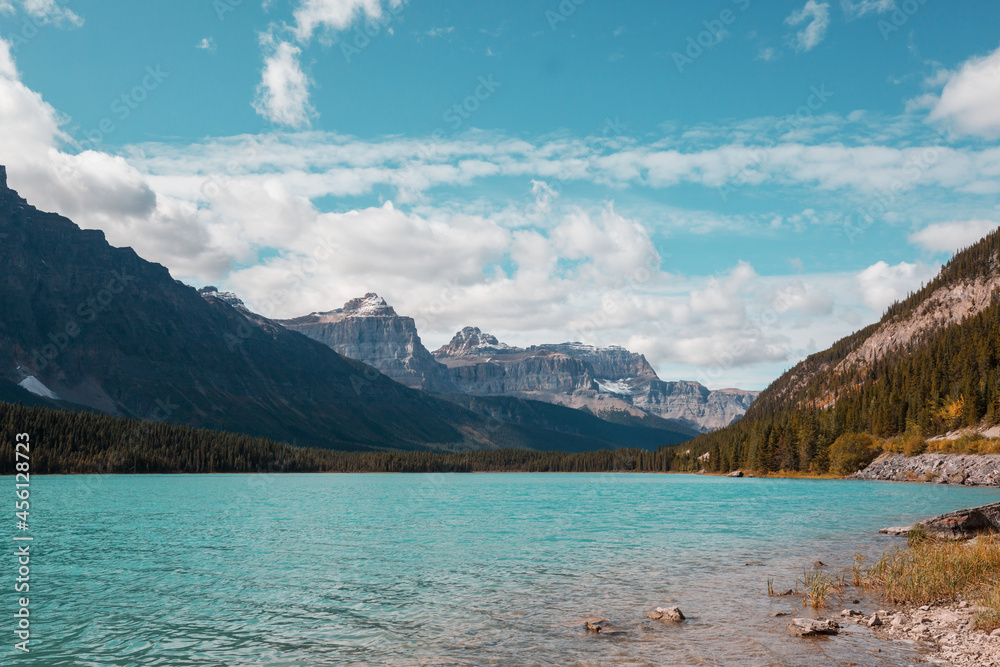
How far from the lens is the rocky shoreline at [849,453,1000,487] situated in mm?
103500

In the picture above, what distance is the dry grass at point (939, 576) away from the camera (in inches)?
967

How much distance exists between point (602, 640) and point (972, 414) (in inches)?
5548

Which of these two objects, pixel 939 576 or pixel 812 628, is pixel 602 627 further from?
pixel 939 576

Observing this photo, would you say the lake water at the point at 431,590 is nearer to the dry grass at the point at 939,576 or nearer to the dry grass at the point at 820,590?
the dry grass at the point at 820,590

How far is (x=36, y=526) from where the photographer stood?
2253 inches

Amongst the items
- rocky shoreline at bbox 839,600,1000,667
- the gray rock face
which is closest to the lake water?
rocky shoreline at bbox 839,600,1000,667

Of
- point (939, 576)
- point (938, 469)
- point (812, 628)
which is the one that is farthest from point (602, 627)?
point (938, 469)

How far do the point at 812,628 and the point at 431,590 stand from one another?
641 inches

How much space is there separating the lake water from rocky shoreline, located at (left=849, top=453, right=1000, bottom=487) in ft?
187

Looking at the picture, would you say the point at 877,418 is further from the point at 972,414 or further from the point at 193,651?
the point at 193,651

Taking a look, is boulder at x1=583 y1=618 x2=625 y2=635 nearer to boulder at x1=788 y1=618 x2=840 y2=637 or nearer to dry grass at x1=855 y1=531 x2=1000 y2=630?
boulder at x1=788 y1=618 x2=840 y2=637

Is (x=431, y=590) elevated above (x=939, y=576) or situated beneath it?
situated beneath

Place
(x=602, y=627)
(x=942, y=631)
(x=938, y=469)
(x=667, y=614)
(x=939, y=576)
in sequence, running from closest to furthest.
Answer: (x=942, y=631) < (x=602, y=627) < (x=667, y=614) < (x=939, y=576) < (x=938, y=469)

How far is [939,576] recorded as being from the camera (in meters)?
24.8
